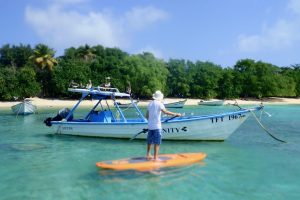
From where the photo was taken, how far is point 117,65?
63.6 m

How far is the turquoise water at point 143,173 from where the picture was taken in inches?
383

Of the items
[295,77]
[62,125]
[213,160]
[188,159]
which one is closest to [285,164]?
[213,160]

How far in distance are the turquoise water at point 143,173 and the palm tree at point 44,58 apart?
47.2 m

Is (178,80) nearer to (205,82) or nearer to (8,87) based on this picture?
(205,82)

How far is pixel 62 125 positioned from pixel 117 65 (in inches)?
1756

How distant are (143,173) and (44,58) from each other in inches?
2215

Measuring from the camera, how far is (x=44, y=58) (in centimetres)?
6425

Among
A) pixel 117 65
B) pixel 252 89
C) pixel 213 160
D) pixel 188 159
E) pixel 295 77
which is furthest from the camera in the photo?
pixel 295 77

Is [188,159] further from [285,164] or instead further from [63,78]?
[63,78]

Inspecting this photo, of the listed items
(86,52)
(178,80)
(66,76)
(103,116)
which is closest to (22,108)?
(103,116)

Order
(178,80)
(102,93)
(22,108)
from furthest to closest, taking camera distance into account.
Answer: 1. (178,80)
2. (22,108)
3. (102,93)

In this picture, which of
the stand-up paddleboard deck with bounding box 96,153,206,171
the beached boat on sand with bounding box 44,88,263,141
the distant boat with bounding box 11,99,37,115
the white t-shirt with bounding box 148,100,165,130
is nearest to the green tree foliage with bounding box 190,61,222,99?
the distant boat with bounding box 11,99,37,115

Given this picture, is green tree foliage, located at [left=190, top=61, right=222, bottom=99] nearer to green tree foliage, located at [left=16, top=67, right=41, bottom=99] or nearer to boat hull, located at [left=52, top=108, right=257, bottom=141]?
green tree foliage, located at [left=16, top=67, right=41, bottom=99]

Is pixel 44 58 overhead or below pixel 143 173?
overhead
